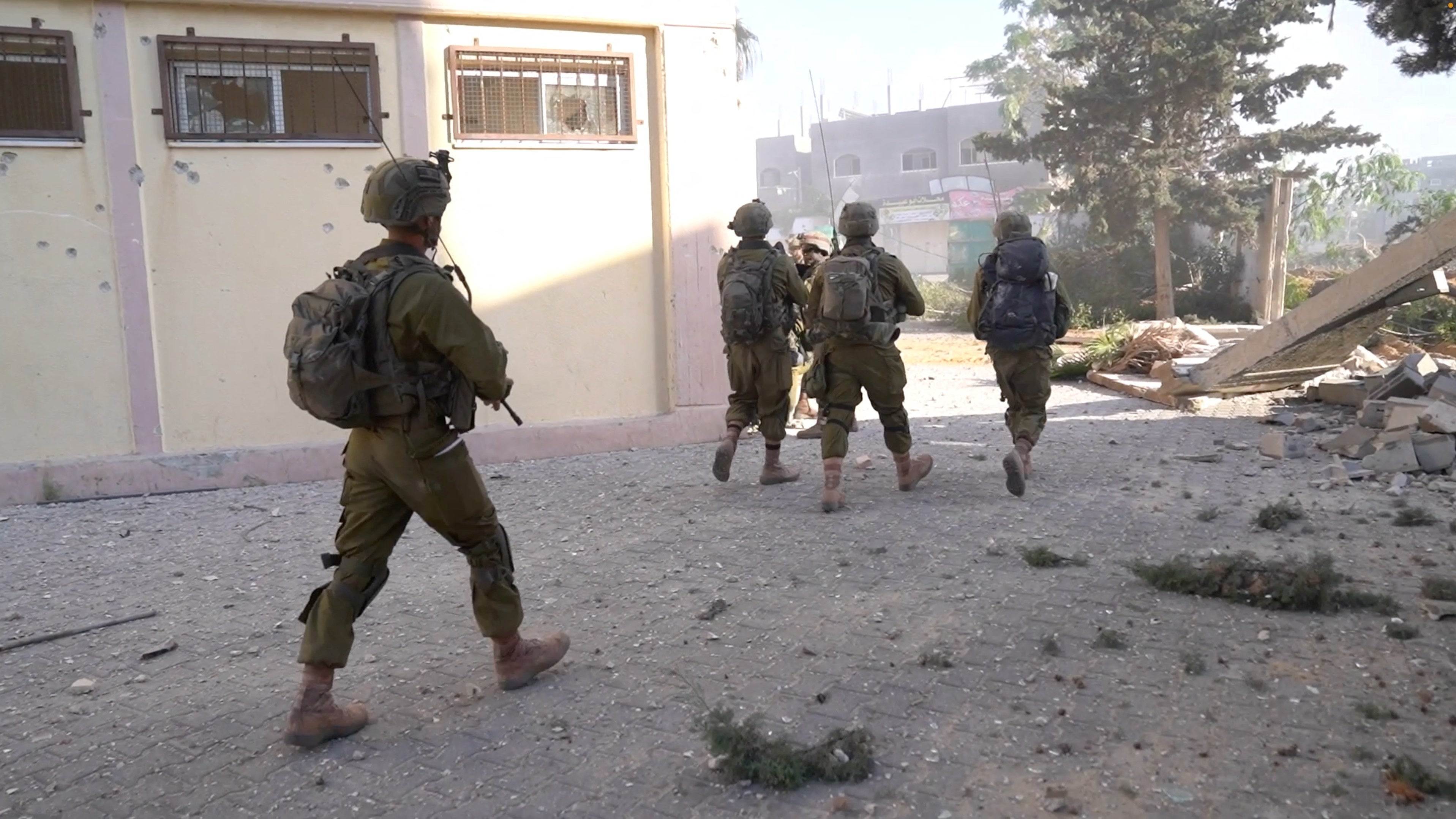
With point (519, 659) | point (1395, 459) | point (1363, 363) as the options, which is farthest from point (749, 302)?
point (1363, 363)

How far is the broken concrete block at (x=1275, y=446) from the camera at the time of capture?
7.59 m

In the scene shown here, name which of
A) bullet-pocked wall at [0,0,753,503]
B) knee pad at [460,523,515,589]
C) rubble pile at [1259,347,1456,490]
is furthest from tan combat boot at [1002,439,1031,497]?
knee pad at [460,523,515,589]

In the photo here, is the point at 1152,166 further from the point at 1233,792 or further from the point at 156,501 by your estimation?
the point at 1233,792

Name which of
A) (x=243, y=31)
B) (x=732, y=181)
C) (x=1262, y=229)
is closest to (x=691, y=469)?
(x=732, y=181)

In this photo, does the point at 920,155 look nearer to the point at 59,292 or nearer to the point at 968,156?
the point at 968,156

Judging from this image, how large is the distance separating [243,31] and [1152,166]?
1599cm

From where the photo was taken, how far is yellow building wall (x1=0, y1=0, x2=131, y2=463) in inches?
283

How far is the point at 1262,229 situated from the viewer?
19.5 meters

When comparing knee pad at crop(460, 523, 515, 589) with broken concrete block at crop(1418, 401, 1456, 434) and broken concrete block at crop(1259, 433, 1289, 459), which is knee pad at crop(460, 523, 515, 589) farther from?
broken concrete block at crop(1418, 401, 1456, 434)

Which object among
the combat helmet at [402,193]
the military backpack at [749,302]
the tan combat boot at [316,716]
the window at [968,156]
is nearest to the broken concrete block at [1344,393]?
the military backpack at [749,302]

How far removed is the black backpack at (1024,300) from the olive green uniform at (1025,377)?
0.08m

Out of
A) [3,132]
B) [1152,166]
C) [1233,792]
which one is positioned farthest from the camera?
[1152,166]

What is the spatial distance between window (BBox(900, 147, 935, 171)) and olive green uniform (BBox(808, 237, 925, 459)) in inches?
1379

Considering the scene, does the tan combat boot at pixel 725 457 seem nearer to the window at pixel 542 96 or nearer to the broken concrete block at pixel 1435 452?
the window at pixel 542 96
